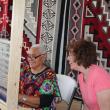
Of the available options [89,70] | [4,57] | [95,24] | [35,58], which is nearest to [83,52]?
[89,70]

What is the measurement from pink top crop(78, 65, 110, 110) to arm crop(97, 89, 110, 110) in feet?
0.08

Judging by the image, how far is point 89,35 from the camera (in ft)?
7.63

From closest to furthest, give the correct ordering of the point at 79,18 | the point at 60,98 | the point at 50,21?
the point at 60,98 → the point at 50,21 → the point at 79,18

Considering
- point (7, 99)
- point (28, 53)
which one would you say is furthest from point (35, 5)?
point (7, 99)

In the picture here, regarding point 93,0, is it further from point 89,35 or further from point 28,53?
point 28,53

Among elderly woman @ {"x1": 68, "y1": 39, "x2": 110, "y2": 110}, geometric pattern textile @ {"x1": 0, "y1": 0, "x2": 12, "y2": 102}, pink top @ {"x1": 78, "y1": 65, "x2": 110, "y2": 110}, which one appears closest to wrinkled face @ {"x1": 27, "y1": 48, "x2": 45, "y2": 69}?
elderly woman @ {"x1": 68, "y1": 39, "x2": 110, "y2": 110}

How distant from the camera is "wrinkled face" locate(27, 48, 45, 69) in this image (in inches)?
74.5

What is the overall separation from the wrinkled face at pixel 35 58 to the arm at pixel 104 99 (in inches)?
18.4

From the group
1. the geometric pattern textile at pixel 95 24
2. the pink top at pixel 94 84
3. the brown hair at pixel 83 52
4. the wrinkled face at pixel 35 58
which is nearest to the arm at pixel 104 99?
the pink top at pixel 94 84

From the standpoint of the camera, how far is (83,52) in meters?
1.84

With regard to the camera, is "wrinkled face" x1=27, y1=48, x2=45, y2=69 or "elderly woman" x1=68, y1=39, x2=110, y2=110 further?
"wrinkled face" x1=27, y1=48, x2=45, y2=69

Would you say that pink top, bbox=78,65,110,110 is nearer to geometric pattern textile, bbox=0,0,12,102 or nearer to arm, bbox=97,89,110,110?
arm, bbox=97,89,110,110

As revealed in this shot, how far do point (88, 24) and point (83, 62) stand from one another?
0.57m

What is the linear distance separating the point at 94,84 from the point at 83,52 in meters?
0.21
